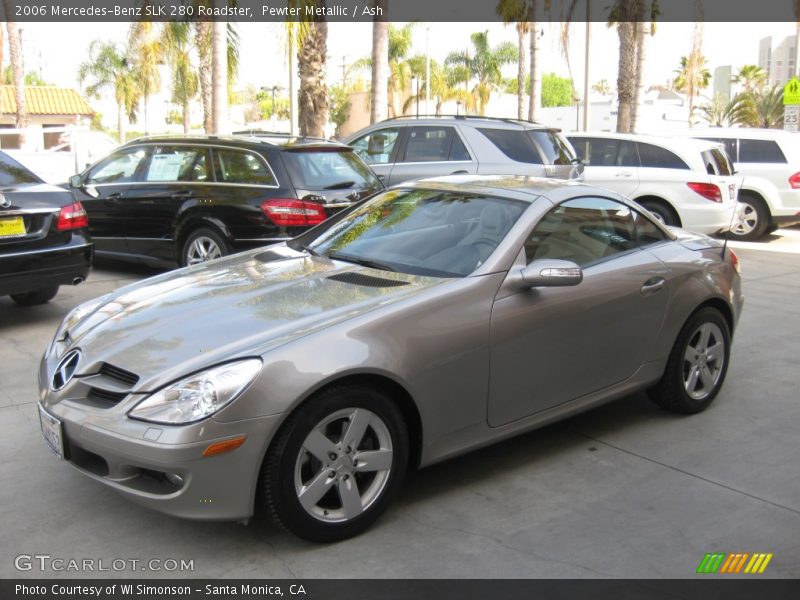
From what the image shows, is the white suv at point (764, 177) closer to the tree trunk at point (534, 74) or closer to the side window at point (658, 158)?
the side window at point (658, 158)

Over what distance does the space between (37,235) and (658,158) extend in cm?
901

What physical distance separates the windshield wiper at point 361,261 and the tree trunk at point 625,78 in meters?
17.8

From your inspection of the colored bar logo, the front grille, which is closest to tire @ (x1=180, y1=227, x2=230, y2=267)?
the front grille

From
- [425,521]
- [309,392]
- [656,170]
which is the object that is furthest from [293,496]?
[656,170]

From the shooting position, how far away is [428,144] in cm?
1141

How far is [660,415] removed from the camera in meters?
5.33

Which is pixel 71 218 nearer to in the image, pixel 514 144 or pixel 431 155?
pixel 431 155

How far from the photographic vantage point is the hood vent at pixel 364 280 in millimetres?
4115

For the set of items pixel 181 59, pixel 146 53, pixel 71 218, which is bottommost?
pixel 71 218

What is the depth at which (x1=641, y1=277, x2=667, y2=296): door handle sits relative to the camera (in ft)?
15.7

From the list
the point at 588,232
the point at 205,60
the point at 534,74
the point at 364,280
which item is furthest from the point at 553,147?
the point at 205,60
